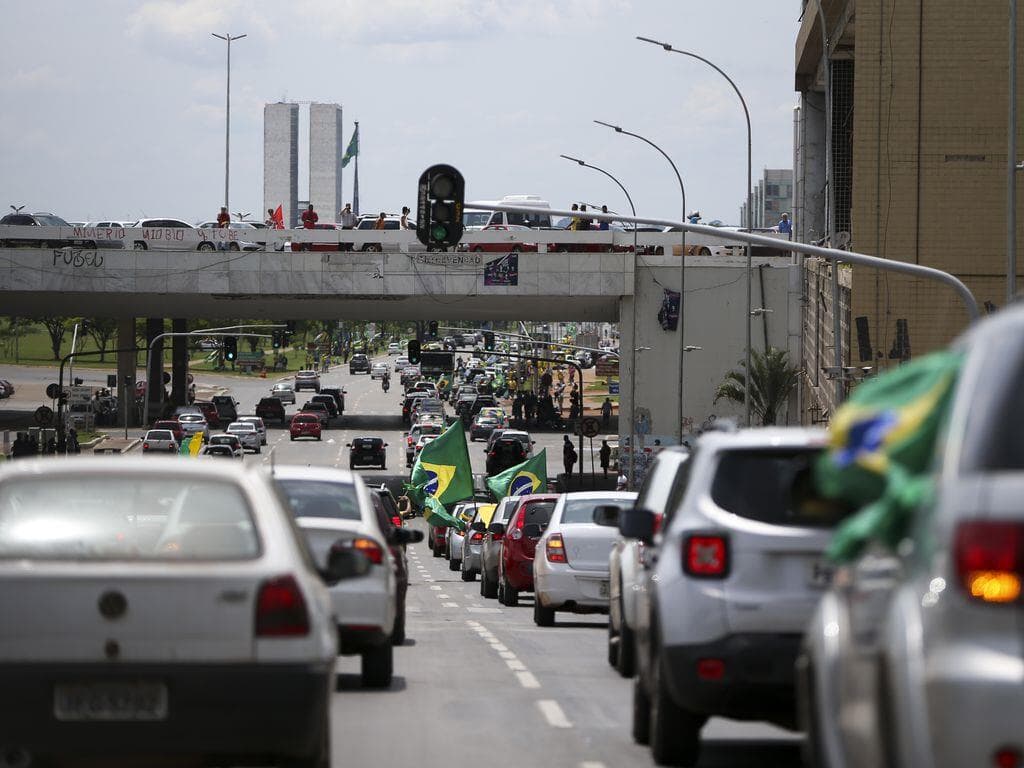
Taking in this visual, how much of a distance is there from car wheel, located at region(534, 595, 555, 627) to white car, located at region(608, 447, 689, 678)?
502 cm

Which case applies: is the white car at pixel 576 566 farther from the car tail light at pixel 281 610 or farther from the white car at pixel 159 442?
the white car at pixel 159 442

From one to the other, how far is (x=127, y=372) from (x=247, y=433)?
20.0 m

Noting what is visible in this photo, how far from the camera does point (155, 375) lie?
325 ft

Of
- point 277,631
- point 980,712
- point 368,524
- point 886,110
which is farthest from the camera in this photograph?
point 886,110

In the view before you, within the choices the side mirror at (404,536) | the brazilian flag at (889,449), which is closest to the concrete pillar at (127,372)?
the side mirror at (404,536)

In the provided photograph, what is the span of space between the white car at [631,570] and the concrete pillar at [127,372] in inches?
3129

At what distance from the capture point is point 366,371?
189 metres

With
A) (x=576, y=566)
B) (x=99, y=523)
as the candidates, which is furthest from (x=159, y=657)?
(x=576, y=566)

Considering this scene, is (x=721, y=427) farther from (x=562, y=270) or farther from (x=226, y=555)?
(x=562, y=270)

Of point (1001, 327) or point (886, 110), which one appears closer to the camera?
point (1001, 327)

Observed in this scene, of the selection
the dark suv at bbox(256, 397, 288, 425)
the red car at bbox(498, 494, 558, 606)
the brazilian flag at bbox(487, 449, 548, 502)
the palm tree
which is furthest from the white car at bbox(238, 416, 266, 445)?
the red car at bbox(498, 494, 558, 606)

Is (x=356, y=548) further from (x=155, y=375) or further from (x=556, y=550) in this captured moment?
(x=155, y=375)

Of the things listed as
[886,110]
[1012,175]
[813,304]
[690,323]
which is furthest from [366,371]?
[1012,175]

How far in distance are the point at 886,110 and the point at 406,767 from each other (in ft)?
122
